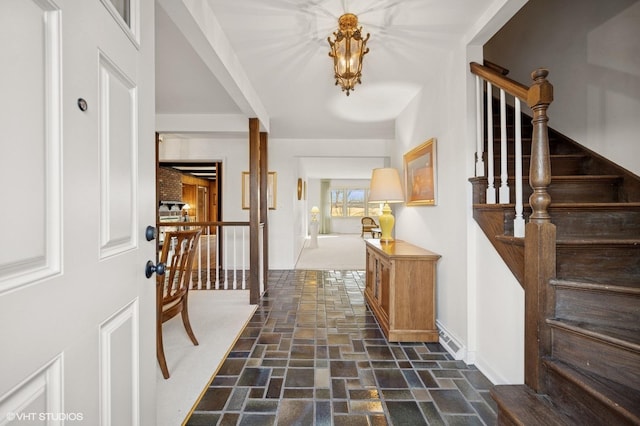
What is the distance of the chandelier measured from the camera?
1.83 metres

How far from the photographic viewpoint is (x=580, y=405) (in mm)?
1090

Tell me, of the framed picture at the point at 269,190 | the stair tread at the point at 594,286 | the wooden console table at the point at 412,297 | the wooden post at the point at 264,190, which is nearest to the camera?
the stair tread at the point at 594,286

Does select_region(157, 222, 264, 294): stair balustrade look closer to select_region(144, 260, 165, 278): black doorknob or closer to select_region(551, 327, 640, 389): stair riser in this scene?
select_region(144, 260, 165, 278): black doorknob

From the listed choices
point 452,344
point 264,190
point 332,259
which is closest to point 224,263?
point 264,190

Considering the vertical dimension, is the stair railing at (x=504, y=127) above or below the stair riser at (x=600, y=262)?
above

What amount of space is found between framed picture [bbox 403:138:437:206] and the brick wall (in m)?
6.39

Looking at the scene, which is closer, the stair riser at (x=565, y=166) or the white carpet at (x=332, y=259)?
the stair riser at (x=565, y=166)

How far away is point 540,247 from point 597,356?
0.45m

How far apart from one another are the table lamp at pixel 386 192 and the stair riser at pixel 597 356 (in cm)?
203

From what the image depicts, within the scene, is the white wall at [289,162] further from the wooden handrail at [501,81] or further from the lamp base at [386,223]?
the wooden handrail at [501,81]

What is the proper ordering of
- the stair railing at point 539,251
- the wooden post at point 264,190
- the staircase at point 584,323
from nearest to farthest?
the staircase at point 584,323 < the stair railing at point 539,251 < the wooden post at point 264,190

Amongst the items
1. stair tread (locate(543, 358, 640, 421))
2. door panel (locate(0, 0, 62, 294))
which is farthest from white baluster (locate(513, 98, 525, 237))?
door panel (locate(0, 0, 62, 294))

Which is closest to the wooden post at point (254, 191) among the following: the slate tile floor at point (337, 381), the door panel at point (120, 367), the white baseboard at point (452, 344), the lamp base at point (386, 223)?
the slate tile floor at point (337, 381)

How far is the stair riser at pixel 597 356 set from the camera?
3.41ft
